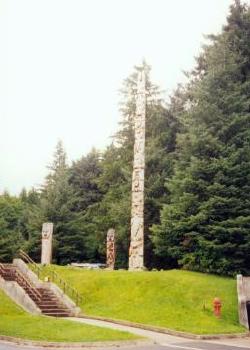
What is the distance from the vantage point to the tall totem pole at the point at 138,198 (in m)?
33.6

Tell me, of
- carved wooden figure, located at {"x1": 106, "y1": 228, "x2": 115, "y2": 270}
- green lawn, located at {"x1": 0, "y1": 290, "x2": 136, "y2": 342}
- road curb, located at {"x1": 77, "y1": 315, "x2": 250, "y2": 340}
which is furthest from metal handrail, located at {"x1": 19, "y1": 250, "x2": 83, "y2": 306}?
carved wooden figure, located at {"x1": 106, "y1": 228, "x2": 115, "y2": 270}

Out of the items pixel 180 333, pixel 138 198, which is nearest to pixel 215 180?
pixel 138 198

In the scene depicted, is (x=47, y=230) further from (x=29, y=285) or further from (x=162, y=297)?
(x=162, y=297)

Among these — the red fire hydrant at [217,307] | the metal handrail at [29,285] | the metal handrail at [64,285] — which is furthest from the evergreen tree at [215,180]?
the metal handrail at [29,285]

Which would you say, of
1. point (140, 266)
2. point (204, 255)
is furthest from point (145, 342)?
point (140, 266)

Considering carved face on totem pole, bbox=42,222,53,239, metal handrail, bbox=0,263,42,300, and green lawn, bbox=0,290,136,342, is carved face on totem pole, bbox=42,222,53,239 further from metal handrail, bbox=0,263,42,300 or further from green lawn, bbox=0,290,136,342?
green lawn, bbox=0,290,136,342

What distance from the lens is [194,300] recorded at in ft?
85.9

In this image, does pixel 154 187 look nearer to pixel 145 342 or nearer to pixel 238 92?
pixel 238 92

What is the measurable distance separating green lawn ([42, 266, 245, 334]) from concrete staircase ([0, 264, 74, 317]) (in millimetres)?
1267

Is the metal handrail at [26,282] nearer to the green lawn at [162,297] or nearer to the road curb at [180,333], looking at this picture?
the green lawn at [162,297]

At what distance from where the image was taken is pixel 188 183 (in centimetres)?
3075

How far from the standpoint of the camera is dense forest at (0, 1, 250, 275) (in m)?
29.7

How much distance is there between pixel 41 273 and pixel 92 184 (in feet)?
92.1

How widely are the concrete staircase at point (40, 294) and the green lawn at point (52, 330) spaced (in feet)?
7.69
